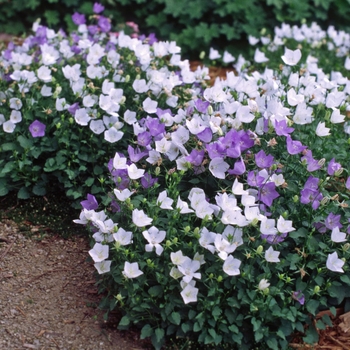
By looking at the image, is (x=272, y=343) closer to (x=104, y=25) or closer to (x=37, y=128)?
(x=37, y=128)

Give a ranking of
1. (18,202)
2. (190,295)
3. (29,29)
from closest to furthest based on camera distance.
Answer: (190,295) < (18,202) < (29,29)

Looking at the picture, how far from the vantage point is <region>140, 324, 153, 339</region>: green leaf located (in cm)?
316

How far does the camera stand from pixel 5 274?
371 centimetres

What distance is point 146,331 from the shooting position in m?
3.18

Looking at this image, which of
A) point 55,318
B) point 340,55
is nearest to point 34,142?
point 55,318

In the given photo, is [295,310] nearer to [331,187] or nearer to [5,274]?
[331,187]

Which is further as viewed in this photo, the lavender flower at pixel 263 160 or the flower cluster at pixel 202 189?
the lavender flower at pixel 263 160

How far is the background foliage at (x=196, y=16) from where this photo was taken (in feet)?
21.7

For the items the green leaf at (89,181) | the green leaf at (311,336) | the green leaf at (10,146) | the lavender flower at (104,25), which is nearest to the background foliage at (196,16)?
→ the lavender flower at (104,25)

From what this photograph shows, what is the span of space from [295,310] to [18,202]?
2188 millimetres

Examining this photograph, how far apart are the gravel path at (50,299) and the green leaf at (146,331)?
12 cm

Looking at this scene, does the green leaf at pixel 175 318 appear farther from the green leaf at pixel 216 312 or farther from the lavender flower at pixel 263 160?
the lavender flower at pixel 263 160

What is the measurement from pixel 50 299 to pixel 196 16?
4.04m

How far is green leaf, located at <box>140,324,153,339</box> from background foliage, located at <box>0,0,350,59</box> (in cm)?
401
